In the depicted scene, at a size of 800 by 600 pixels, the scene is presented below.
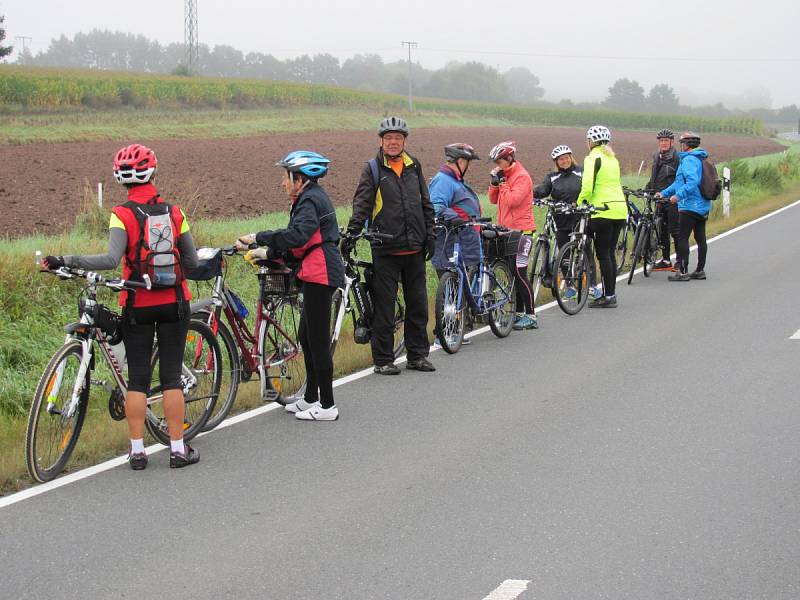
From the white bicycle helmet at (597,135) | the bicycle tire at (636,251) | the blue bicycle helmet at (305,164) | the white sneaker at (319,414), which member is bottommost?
the white sneaker at (319,414)

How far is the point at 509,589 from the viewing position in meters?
4.80

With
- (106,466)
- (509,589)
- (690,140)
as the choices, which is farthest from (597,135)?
(509,589)

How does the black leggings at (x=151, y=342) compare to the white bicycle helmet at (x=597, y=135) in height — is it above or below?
below

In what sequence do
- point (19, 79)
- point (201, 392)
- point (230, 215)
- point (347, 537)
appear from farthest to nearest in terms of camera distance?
point (19, 79), point (230, 215), point (201, 392), point (347, 537)

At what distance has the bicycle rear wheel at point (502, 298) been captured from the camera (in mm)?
11219

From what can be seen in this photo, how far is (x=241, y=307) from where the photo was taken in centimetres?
788

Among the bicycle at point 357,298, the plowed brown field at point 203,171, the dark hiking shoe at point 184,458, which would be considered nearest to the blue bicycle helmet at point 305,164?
the bicycle at point 357,298

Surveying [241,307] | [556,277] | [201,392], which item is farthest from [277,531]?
[556,277]

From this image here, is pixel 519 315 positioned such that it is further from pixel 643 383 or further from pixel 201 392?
pixel 201 392

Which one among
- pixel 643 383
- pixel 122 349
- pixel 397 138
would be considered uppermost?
pixel 397 138

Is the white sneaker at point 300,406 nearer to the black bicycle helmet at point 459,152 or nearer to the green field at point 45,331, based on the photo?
the green field at point 45,331

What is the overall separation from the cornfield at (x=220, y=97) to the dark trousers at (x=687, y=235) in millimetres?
49899

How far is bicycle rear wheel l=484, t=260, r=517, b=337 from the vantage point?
442 inches

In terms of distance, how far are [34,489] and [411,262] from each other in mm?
4150
